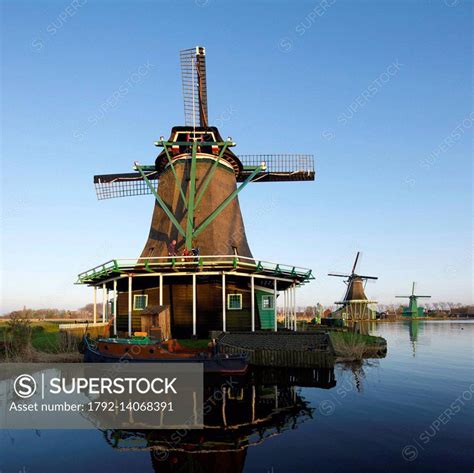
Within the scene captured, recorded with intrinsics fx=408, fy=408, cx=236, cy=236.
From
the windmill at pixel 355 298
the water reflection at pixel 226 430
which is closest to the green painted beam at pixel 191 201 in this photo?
the water reflection at pixel 226 430

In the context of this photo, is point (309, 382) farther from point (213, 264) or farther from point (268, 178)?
point (268, 178)

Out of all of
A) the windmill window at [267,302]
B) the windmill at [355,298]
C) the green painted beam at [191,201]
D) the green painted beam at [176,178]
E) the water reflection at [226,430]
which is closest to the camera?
the water reflection at [226,430]

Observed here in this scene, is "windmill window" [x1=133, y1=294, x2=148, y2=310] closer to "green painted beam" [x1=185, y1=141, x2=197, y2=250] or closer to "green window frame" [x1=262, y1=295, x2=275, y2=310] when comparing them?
"green painted beam" [x1=185, y1=141, x2=197, y2=250]

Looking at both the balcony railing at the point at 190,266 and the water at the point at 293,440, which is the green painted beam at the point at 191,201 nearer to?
the balcony railing at the point at 190,266

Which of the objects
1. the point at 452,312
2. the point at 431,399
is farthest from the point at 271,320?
the point at 452,312

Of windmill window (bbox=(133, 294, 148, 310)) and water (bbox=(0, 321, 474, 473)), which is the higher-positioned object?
windmill window (bbox=(133, 294, 148, 310))

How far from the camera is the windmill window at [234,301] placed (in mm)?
27188

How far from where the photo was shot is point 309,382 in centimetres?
→ 1817

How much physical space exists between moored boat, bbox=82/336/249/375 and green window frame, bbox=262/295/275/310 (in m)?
10.2

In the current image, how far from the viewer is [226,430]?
11188 millimetres

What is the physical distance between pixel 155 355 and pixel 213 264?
25.8 ft

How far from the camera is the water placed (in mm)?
9211

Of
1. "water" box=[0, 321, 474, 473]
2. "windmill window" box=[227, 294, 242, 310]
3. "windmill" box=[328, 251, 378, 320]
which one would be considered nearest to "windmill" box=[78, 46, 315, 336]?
"windmill window" box=[227, 294, 242, 310]

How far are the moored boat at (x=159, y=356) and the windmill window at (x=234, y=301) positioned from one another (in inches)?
289
